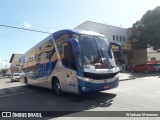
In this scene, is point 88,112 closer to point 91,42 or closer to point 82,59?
point 82,59

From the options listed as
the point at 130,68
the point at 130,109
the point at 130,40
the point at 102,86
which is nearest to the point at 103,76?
the point at 102,86

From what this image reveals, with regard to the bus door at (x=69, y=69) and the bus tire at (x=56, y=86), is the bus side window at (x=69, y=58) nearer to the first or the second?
the bus door at (x=69, y=69)

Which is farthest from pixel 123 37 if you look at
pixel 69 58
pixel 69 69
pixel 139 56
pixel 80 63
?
pixel 80 63

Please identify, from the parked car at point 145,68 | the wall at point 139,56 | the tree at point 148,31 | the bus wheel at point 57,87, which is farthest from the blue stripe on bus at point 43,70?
the wall at point 139,56

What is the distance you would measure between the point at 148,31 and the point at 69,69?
107 ft

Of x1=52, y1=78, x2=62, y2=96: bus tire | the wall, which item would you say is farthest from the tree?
x1=52, y1=78, x2=62, y2=96: bus tire

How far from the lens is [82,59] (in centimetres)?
948

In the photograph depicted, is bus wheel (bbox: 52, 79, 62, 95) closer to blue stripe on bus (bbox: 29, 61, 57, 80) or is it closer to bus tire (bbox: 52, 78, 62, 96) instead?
bus tire (bbox: 52, 78, 62, 96)

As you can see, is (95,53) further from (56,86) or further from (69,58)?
(56,86)

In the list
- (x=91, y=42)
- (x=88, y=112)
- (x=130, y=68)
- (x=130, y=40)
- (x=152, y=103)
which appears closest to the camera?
(x=88, y=112)

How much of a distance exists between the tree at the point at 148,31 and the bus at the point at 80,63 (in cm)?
3018

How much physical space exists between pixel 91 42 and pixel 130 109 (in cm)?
389

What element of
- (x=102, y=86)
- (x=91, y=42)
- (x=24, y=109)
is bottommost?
(x=24, y=109)

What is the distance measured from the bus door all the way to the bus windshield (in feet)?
1.78
